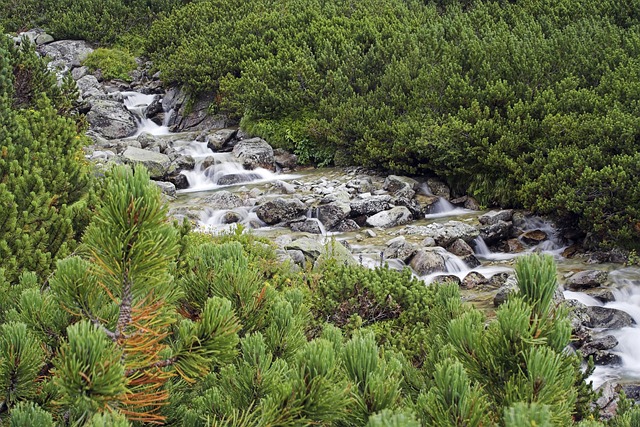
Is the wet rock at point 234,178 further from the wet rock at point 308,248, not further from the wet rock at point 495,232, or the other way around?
the wet rock at point 495,232

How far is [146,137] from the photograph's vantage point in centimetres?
1742

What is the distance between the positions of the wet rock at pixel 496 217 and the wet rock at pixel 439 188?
1.69 metres

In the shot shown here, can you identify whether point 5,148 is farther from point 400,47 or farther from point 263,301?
point 400,47

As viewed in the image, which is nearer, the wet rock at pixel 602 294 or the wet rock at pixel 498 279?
the wet rock at pixel 602 294

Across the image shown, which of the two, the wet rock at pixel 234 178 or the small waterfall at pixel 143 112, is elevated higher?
the wet rock at pixel 234 178

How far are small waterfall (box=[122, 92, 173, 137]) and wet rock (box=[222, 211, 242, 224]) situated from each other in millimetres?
8137

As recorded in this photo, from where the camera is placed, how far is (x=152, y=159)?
1520 cm

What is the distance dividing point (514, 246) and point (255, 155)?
24.8ft

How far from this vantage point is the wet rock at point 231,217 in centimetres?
1216

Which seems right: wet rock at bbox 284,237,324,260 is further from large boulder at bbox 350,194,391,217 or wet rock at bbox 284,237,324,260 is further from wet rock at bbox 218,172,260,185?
wet rock at bbox 218,172,260,185

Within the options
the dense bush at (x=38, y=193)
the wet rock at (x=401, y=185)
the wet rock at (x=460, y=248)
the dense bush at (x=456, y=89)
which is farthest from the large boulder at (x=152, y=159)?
the wet rock at (x=460, y=248)

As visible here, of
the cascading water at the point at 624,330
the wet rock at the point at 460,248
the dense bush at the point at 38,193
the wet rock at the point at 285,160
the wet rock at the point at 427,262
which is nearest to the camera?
the dense bush at the point at 38,193

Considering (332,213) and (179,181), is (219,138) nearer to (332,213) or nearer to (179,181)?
(179,181)

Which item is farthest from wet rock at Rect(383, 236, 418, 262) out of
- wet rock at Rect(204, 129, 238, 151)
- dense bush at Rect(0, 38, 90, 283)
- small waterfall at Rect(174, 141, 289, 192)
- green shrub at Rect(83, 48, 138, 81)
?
green shrub at Rect(83, 48, 138, 81)
